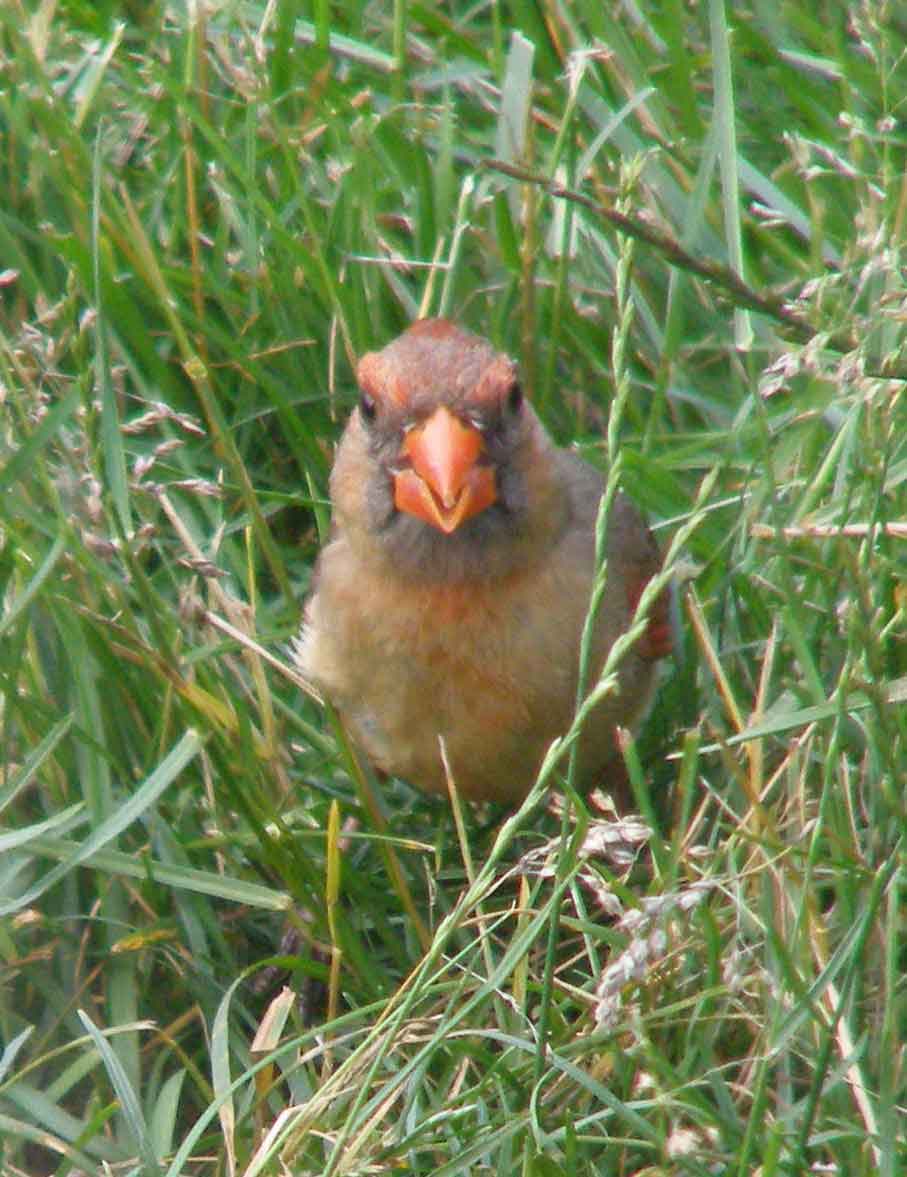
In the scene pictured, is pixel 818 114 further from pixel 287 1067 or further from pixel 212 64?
pixel 287 1067

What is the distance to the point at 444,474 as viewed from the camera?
314 centimetres

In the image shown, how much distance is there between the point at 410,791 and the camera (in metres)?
3.88

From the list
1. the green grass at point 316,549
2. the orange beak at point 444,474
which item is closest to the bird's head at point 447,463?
the orange beak at point 444,474

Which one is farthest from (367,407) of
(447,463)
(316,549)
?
(316,549)

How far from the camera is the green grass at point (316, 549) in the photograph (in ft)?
8.75

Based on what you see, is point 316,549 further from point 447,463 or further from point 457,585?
point 447,463

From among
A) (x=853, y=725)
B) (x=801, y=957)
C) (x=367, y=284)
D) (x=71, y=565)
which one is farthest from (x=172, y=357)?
(x=801, y=957)

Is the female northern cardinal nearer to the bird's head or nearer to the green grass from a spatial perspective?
the bird's head

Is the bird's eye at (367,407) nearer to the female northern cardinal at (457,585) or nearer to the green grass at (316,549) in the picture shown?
the female northern cardinal at (457,585)

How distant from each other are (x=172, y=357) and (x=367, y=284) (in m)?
0.41

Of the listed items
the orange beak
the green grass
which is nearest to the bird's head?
the orange beak

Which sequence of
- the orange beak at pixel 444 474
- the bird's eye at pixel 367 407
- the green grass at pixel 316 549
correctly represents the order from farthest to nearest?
the bird's eye at pixel 367 407, the orange beak at pixel 444 474, the green grass at pixel 316 549

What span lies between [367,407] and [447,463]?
0.25 metres

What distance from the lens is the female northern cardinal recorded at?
325cm
